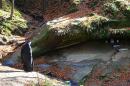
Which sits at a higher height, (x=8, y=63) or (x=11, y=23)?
(x=11, y=23)

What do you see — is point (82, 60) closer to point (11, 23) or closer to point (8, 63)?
point (8, 63)

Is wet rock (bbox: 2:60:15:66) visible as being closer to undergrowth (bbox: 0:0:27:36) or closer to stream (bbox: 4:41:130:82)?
stream (bbox: 4:41:130:82)

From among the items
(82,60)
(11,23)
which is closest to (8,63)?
(82,60)

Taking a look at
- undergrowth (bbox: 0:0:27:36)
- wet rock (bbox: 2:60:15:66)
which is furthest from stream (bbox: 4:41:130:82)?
undergrowth (bbox: 0:0:27:36)

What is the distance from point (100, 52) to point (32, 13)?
8.95m

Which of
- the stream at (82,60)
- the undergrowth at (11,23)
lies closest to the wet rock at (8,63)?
the stream at (82,60)

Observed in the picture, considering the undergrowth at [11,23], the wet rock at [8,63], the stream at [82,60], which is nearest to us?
the stream at [82,60]

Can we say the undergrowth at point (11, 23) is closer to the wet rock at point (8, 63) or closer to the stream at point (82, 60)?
the wet rock at point (8, 63)

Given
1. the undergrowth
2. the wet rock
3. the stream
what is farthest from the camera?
the undergrowth

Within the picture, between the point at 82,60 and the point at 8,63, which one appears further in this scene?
the point at 8,63

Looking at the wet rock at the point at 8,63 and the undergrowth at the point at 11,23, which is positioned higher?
the undergrowth at the point at 11,23

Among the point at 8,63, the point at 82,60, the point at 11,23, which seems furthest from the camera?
the point at 11,23

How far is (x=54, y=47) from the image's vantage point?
1675 cm

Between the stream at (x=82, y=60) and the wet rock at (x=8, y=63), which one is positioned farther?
the wet rock at (x=8, y=63)
